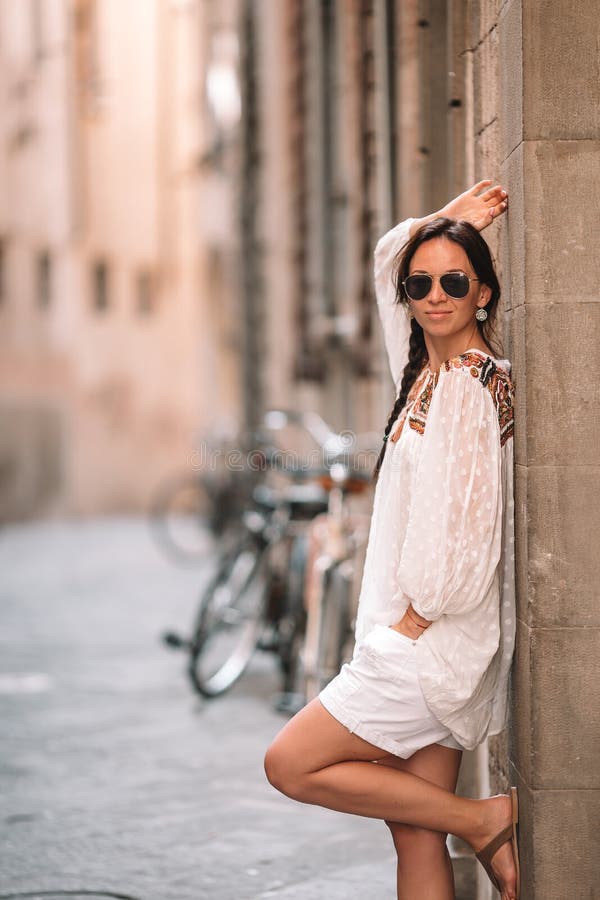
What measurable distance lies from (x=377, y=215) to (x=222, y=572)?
257 centimetres

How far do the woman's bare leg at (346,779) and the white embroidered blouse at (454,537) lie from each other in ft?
0.58

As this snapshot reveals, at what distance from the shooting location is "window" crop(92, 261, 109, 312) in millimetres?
25875

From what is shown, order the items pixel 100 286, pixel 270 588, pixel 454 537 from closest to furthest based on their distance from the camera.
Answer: pixel 454 537
pixel 270 588
pixel 100 286

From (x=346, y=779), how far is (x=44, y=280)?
21.8 metres

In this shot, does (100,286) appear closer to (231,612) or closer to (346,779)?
(231,612)

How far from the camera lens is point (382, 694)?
3.43 meters

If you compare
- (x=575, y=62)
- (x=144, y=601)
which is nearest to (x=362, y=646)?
(x=575, y=62)

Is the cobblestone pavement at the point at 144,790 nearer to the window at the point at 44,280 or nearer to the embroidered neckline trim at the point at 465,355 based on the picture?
the embroidered neckline trim at the point at 465,355

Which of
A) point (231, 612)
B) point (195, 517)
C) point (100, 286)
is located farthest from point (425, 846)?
point (100, 286)

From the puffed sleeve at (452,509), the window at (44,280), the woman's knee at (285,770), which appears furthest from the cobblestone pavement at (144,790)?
the window at (44,280)

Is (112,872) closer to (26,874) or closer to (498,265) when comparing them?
(26,874)

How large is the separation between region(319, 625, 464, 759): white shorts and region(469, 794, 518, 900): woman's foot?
12.5 inches

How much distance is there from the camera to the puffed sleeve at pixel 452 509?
334cm

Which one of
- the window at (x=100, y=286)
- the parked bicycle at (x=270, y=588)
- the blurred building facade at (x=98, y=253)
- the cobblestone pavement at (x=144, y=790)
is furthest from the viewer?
the window at (x=100, y=286)
